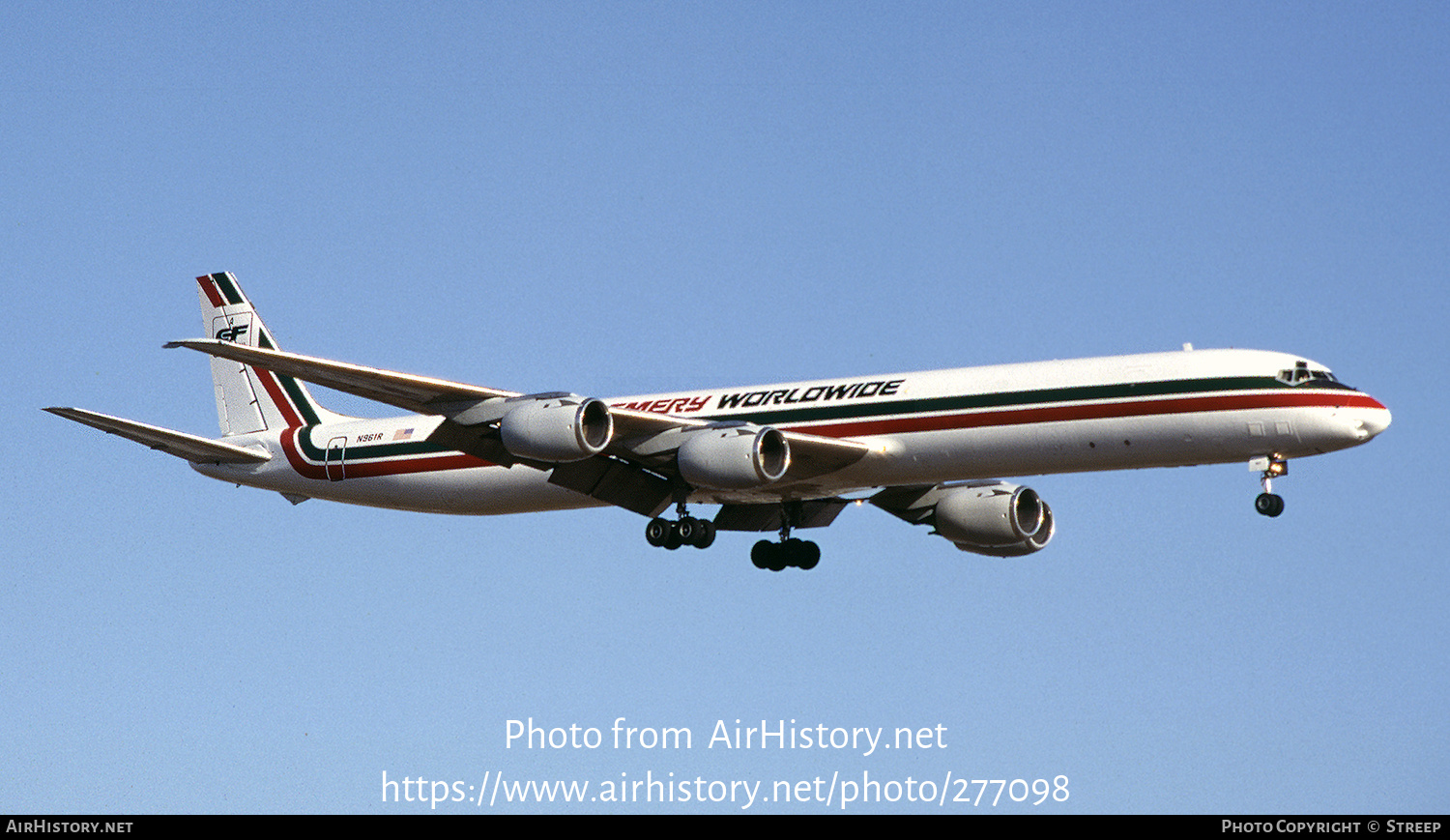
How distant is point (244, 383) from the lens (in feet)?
194

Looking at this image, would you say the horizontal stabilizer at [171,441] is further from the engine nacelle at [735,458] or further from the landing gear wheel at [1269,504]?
the landing gear wheel at [1269,504]

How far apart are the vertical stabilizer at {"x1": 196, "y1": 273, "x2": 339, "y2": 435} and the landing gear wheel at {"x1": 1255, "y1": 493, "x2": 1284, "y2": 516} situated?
29.1 m

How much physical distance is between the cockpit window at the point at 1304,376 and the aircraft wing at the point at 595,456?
10.3 meters

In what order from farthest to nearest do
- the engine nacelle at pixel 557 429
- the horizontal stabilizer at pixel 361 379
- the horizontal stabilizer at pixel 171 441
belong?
the horizontal stabilizer at pixel 171 441, the engine nacelle at pixel 557 429, the horizontal stabilizer at pixel 361 379

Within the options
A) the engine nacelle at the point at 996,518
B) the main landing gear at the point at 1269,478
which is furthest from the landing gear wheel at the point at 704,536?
the main landing gear at the point at 1269,478

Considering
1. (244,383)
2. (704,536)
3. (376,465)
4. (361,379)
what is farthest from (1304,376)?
(244,383)

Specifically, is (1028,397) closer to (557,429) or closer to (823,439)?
(823,439)

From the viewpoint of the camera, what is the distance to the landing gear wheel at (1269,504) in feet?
140

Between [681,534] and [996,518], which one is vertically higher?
[996,518]

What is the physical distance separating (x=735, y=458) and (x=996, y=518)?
34.9ft

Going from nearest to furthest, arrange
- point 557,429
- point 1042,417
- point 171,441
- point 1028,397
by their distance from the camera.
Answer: point 1042,417 < point 557,429 < point 1028,397 < point 171,441
